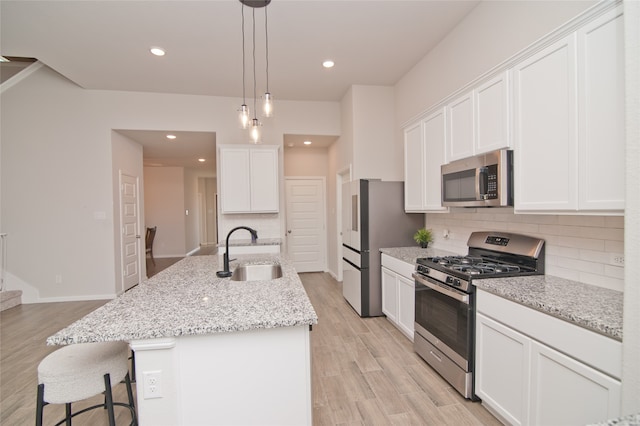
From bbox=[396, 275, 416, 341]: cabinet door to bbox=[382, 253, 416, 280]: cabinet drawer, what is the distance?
5cm

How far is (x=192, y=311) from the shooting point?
4.58 feet

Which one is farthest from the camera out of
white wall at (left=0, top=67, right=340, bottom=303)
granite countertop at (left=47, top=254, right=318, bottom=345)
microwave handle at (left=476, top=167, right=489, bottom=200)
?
white wall at (left=0, top=67, right=340, bottom=303)

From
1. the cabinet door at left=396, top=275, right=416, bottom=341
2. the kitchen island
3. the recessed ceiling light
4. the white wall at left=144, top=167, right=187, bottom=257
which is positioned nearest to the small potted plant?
the cabinet door at left=396, top=275, right=416, bottom=341

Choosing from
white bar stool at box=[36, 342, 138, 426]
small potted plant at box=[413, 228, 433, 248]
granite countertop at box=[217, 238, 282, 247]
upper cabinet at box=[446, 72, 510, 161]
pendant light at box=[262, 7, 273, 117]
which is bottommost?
white bar stool at box=[36, 342, 138, 426]

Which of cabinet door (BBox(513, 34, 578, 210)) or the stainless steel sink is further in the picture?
the stainless steel sink

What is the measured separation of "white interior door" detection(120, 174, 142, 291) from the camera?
493 cm

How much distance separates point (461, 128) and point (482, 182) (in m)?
0.61

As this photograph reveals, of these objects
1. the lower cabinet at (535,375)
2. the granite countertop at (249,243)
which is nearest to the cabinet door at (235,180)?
the granite countertop at (249,243)

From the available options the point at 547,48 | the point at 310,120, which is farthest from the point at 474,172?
the point at 310,120

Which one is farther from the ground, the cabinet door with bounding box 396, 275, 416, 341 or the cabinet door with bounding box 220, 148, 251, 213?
the cabinet door with bounding box 220, 148, 251, 213

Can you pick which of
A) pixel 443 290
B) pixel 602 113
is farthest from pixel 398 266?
pixel 602 113

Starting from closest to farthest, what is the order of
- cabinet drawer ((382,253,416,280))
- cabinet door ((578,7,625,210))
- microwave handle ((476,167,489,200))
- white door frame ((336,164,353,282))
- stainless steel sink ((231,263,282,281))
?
cabinet door ((578,7,625,210)) → microwave handle ((476,167,489,200)) → stainless steel sink ((231,263,282,281)) → cabinet drawer ((382,253,416,280)) → white door frame ((336,164,353,282))

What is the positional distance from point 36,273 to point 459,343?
19.1ft

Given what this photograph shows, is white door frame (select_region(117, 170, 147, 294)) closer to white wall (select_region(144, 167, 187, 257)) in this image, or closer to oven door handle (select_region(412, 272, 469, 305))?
white wall (select_region(144, 167, 187, 257))
